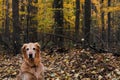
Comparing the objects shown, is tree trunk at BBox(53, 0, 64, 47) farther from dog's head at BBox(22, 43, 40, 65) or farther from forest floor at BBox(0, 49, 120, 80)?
dog's head at BBox(22, 43, 40, 65)

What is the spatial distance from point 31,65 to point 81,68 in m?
4.23

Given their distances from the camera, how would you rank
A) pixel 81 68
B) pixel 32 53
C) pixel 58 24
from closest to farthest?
pixel 32 53, pixel 81 68, pixel 58 24

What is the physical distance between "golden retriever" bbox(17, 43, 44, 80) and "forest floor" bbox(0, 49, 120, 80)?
307cm

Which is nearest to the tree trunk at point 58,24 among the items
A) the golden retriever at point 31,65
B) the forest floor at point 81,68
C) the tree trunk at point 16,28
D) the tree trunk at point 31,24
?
the tree trunk at point 16,28

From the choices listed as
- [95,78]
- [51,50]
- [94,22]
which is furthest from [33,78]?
[94,22]

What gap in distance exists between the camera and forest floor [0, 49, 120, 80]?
35.8 ft

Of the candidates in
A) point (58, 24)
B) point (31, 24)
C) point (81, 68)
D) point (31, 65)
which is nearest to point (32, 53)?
point (31, 65)

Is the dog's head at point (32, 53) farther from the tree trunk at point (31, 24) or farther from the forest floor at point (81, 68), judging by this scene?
the tree trunk at point (31, 24)

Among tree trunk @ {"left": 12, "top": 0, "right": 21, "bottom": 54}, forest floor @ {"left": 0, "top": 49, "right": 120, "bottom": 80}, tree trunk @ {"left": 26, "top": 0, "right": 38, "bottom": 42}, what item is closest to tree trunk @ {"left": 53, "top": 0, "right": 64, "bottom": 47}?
tree trunk @ {"left": 12, "top": 0, "right": 21, "bottom": 54}

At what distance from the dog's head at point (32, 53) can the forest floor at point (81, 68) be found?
3.22 meters

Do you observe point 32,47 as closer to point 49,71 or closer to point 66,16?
point 49,71

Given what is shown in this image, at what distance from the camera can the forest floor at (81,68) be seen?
10.9m

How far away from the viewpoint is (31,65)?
790 centimetres

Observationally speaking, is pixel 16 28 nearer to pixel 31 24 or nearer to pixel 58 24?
pixel 58 24
